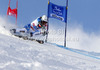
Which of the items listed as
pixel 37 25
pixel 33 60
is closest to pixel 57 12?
pixel 37 25

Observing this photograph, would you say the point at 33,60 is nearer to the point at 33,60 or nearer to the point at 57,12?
the point at 33,60

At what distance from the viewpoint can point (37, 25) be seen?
341 inches

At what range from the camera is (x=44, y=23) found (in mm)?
8594

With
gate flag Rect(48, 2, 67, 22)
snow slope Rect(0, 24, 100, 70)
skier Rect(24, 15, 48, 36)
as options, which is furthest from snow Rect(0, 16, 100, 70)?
gate flag Rect(48, 2, 67, 22)

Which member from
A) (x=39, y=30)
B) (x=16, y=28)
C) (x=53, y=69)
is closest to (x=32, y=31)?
(x=39, y=30)

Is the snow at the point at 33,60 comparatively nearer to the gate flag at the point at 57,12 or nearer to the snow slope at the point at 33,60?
the snow slope at the point at 33,60

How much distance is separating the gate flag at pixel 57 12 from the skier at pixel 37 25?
9.03ft

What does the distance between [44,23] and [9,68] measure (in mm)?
6695

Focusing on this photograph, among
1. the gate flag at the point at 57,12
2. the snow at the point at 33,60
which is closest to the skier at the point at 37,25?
the gate flag at the point at 57,12

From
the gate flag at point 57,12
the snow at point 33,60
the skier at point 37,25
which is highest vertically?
the gate flag at point 57,12

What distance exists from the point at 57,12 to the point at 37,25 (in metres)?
3.34

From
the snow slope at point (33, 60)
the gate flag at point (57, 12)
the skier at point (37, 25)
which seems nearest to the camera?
the snow slope at point (33, 60)

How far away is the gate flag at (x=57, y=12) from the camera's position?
1141 cm

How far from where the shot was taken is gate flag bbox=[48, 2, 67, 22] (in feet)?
37.4
